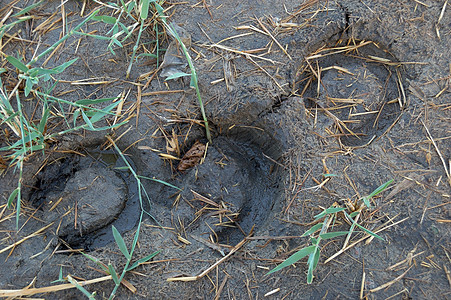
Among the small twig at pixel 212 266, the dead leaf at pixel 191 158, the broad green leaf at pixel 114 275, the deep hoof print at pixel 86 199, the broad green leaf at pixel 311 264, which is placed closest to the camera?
the broad green leaf at pixel 311 264

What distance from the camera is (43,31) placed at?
2121 mm

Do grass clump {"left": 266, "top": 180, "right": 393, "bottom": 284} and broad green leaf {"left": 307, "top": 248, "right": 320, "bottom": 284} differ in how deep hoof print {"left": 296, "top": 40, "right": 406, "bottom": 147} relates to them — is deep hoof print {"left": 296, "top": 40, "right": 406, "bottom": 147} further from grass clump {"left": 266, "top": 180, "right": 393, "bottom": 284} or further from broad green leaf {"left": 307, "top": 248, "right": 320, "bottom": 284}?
broad green leaf {"left": 307, "top": 248, "right": 320, "bottom": 284}

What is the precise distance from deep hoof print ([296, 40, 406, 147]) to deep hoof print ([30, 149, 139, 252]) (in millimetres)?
1121

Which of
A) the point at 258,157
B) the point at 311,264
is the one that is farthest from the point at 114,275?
the point at 258,157

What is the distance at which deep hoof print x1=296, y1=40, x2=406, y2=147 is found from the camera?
1.99 meters

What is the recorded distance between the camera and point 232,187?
77.9 inches

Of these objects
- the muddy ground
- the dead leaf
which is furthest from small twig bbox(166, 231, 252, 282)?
the dead leaf

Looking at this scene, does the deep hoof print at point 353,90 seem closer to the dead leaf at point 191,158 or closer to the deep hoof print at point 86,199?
the dead leaf at point 191,158

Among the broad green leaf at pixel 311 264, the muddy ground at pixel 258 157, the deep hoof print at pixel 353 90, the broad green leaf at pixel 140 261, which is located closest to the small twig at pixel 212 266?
the muddy ground at pixel 258 157

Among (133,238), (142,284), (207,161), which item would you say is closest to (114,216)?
(133,238)

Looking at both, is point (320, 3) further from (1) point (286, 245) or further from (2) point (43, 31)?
(2) point (43, 31)

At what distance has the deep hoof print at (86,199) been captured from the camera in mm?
1896

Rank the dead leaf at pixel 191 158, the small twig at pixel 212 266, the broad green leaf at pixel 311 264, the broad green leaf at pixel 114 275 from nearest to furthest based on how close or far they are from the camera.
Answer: the broad green leaf at pixel 311 264
the broad green leaf at pixel 114 275
the small twig at pixel 212 266
the dead leaf at pixel 191 158

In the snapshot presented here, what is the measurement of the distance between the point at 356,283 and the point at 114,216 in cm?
124
